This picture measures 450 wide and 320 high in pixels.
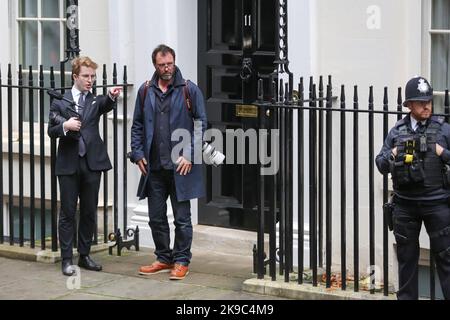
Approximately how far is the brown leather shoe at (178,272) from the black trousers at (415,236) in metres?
2.10

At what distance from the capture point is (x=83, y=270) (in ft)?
29.1

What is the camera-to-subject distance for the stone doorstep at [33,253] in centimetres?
922

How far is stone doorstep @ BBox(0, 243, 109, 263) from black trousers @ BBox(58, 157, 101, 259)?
1.50ft

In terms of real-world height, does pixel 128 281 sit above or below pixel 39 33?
below

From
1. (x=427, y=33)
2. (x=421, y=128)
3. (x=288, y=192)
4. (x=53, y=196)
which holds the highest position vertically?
(x=427, y=33)

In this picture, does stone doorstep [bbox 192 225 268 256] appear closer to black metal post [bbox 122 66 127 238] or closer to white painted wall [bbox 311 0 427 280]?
black metal post [bbox 122 66 127 238]

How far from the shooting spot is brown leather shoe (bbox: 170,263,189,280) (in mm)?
8492

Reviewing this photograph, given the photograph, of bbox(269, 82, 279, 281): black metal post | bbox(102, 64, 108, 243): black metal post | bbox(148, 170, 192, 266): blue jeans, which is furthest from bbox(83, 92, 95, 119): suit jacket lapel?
bbox(269, 82, 279, 281): black metal post

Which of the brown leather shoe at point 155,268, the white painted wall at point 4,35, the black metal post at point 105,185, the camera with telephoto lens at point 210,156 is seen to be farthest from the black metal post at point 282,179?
the white painted wall at point 4,35

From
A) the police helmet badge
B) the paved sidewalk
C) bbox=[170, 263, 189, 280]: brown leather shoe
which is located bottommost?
the paved sidewalk

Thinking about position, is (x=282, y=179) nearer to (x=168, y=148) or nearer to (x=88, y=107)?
(x=168, y=148)

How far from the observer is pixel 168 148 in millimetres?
8406

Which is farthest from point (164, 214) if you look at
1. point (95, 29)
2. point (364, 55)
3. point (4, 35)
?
point (4, 35)

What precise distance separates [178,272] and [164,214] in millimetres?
507
